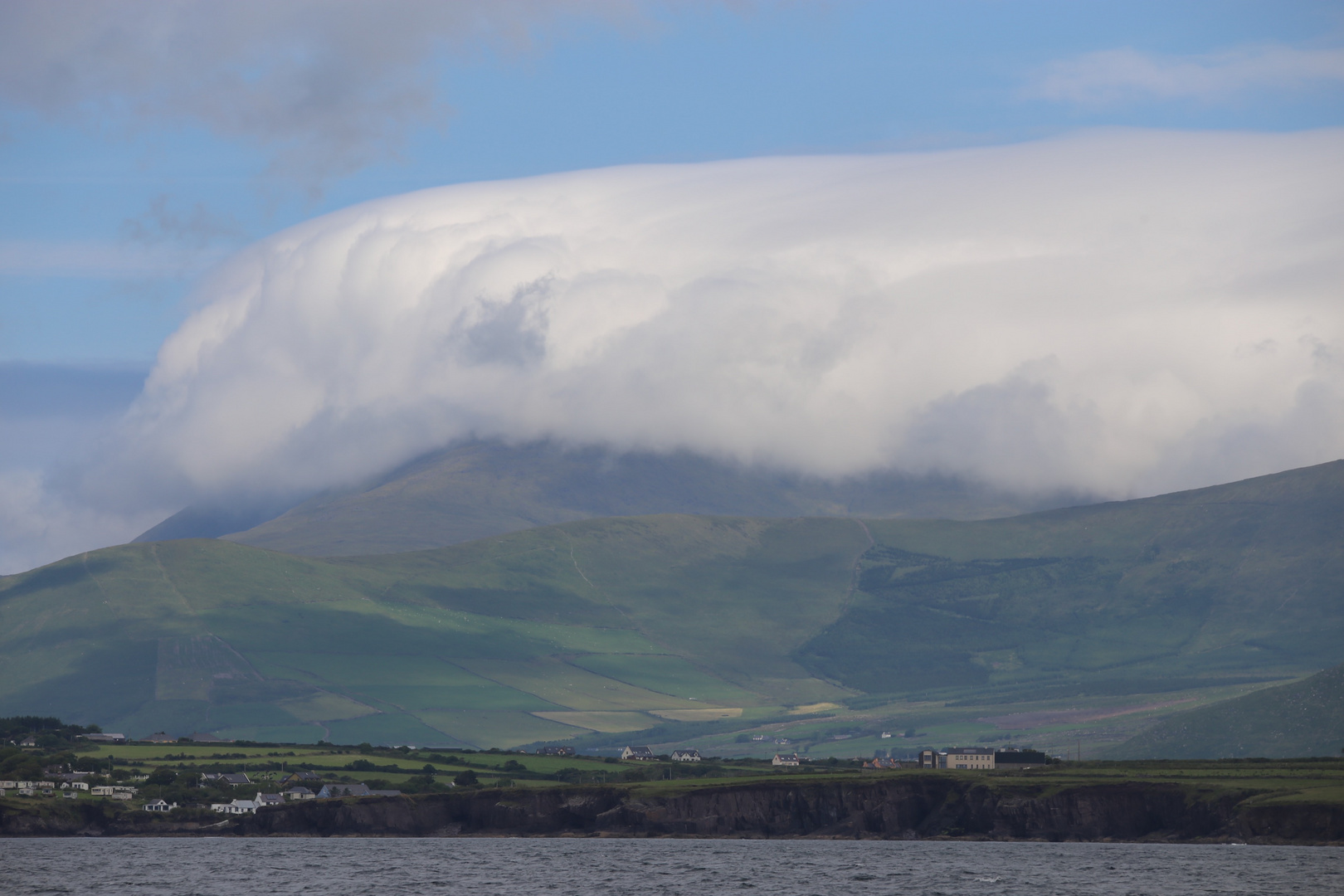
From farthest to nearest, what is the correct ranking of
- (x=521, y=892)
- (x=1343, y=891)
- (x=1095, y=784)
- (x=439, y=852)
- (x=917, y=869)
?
(x=1095, y=784), (x=439, y=852), (x=917, y=869), (x=521, y=892), (x=1343, y=891)

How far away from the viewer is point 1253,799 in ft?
610

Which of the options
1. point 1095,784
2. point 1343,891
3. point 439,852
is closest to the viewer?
point 1343,891

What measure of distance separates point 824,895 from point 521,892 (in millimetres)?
23814

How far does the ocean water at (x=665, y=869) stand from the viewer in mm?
135750

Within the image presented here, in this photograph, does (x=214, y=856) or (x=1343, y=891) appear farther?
(x=214, y=856)

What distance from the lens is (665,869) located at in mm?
157875

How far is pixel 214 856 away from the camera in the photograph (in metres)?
174

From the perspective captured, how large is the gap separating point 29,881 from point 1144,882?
90.3 metres

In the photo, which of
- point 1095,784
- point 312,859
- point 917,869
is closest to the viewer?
point 917,869

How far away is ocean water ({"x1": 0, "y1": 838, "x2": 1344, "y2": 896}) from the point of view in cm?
13575

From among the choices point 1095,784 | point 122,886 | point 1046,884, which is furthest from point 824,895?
point 1095,784

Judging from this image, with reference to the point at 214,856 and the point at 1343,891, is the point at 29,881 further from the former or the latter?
the point at 1343,891

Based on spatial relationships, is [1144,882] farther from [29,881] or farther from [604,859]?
[29,881]

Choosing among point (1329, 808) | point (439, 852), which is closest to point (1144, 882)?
point (1329, 808)
